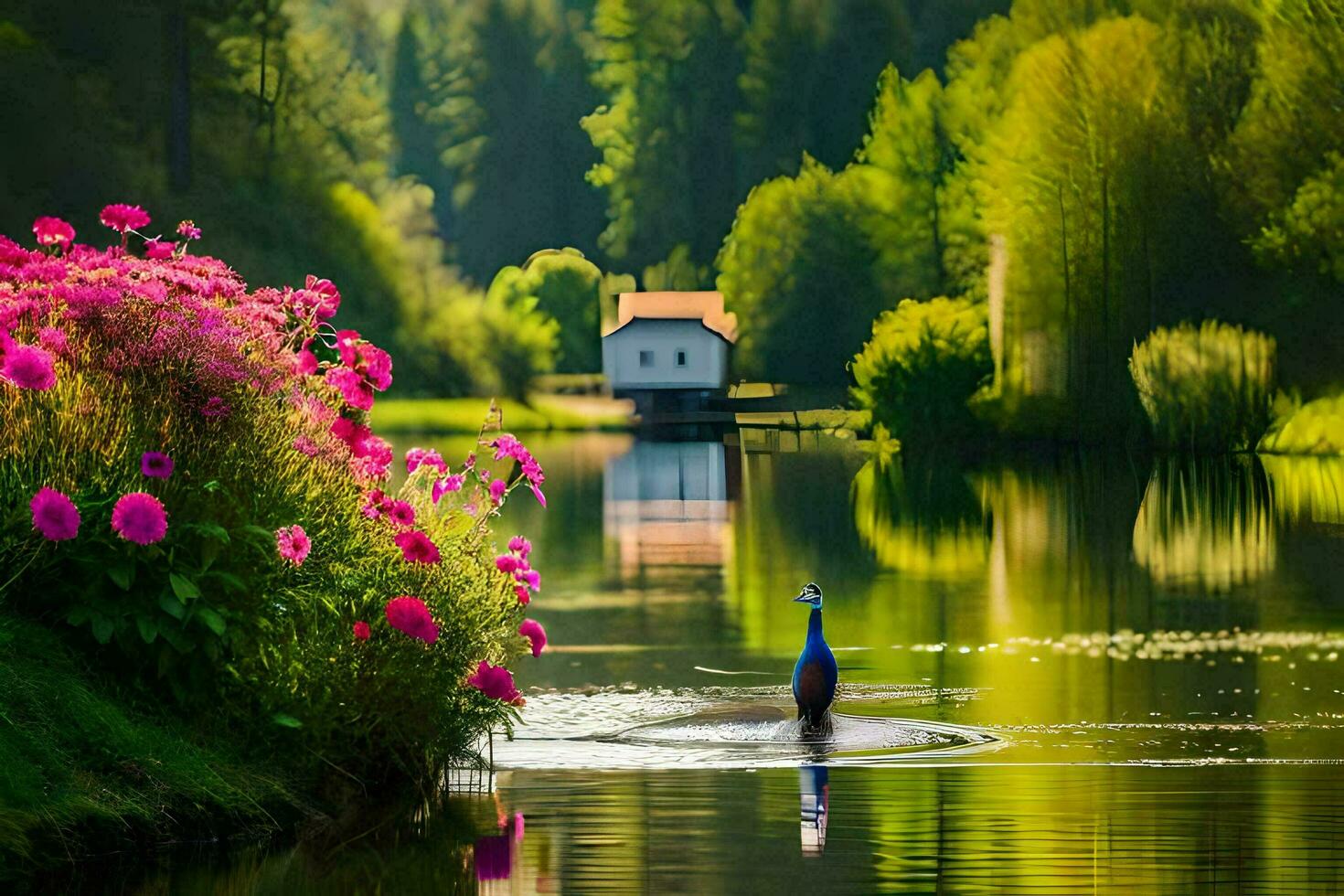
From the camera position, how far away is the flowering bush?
328 inches

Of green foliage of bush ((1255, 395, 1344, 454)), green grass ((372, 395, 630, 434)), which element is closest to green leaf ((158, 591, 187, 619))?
green foliage of bush ((1255, 395, 1344, 454))

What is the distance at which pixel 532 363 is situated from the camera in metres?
65.1

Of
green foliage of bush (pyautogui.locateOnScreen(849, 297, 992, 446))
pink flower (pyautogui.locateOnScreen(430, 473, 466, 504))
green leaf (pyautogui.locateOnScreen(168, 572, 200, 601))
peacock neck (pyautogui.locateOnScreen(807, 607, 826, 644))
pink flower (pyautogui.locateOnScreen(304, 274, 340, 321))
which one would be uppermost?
green foliage of bush (pyautogui.locateOnScreen(849, 297, 992, 446))

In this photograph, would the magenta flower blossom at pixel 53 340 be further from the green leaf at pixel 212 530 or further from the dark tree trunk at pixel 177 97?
the dark tree trunk at pixel 177 97

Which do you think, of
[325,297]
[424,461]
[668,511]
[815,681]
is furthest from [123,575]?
[668,511]

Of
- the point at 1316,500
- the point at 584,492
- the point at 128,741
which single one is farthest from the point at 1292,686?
the point at 584,492

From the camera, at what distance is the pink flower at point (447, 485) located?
10.0m

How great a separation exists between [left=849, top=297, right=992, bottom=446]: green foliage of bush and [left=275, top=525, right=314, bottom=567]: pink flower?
3865 centimetres

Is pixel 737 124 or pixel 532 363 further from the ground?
pixel 737 124

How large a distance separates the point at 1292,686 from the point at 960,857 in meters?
5.57

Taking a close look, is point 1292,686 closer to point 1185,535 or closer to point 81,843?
point 81,843

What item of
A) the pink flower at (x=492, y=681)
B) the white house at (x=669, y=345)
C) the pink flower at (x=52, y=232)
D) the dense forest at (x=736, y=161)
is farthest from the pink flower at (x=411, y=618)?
the white house at (x=669, y=345)

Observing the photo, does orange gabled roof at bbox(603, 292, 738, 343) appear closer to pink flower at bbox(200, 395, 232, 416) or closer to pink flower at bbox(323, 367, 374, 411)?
pink flower at bbox(323, 367, 374, 411)

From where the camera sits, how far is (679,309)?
69.2 meters
